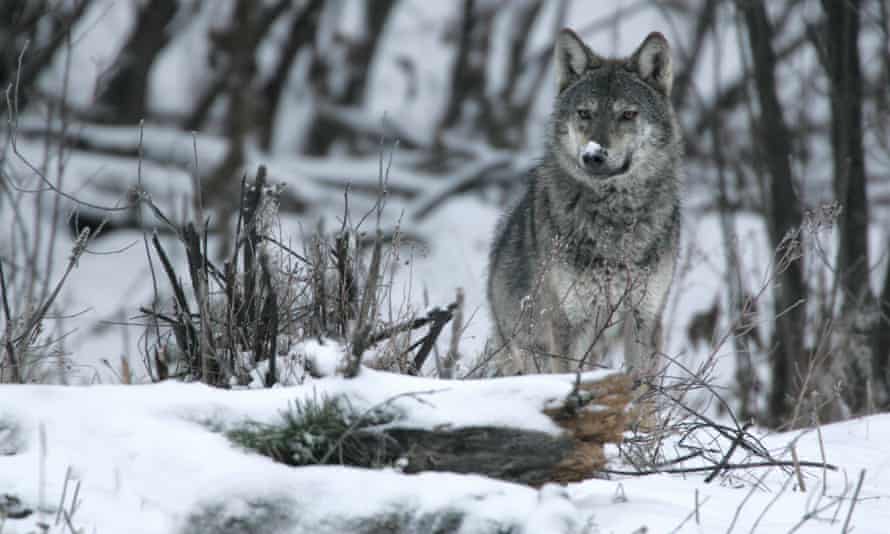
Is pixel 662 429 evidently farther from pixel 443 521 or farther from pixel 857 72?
pixel 857 72

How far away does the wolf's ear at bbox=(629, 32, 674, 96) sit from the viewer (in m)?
6.49

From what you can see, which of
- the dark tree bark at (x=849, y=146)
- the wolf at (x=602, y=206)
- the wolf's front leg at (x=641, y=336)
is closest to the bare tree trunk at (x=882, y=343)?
the dark tree bark at (x=849, y=146)

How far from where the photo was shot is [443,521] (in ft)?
11.4

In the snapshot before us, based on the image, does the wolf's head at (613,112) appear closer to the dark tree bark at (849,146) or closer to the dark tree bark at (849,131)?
the dark tree bark at (849,146)

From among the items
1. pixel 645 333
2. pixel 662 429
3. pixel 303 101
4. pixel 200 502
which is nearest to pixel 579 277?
pixel 645 333

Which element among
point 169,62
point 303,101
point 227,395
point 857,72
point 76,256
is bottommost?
point 227,395

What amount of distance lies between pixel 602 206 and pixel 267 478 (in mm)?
3278

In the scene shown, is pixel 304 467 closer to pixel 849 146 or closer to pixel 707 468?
pixel 707 468

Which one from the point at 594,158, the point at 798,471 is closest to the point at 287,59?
the point at 594,158

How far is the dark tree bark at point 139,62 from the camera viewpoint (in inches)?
621

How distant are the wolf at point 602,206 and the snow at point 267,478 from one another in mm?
2045

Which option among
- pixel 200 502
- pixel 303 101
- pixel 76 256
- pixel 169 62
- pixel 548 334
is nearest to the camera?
pixel 200 502

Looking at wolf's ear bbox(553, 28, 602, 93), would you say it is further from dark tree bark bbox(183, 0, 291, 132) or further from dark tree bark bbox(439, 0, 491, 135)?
dark tree bark bbox(439, 0, 491, 135)

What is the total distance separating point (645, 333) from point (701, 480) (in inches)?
73.3
